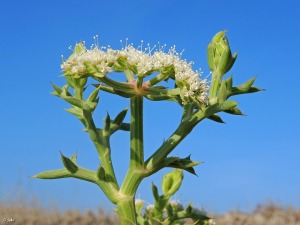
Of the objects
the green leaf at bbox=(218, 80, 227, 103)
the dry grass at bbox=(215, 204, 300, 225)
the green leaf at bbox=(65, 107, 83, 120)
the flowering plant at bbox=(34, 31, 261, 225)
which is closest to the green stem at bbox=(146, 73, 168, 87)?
the flowering plant at bbox=(34, 31, 261, 225)

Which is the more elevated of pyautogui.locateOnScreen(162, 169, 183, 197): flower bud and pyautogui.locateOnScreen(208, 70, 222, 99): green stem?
pyautogui.locateOnScreen(208, 70, 222, 99): green stem

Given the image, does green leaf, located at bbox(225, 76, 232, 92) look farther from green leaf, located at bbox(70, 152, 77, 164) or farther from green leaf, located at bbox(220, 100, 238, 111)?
green leaf, located at bbox(70, 152, 77, 164)

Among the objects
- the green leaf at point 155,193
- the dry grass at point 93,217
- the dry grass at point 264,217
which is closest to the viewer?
the green leaf at point 155,193

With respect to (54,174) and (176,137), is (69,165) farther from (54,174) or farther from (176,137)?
(176,137)

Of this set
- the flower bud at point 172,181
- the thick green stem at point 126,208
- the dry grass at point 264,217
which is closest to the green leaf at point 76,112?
the thick green stem at point 126,208

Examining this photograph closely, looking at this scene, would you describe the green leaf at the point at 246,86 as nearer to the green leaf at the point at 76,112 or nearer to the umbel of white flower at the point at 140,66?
the umbel of white flower at the point at 140,66

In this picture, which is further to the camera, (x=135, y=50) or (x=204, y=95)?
(x=135, y=50)

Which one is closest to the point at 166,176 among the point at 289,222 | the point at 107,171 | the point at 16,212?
the point at 107,171

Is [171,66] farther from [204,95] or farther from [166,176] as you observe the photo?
[166,176]
